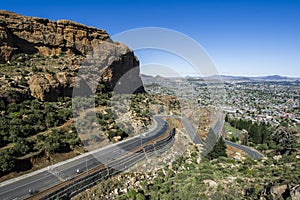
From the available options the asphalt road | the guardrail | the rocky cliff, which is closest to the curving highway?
the asphalt road

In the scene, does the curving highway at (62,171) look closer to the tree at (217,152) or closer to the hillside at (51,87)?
the hillside at (51,87)

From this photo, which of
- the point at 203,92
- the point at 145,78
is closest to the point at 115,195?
the point at 145,78

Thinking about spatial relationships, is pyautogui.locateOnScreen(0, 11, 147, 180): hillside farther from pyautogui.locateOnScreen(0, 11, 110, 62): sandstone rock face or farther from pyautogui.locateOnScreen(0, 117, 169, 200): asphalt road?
pyautogui.locateOnScreen(0, 117, 169, 200): asphalt road

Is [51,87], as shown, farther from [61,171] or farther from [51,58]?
[61,171]

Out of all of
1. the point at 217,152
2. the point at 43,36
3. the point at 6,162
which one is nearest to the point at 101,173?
the point at 6,162

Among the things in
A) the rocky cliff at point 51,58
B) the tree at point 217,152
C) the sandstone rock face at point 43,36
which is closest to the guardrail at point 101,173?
the tree at point 217,152

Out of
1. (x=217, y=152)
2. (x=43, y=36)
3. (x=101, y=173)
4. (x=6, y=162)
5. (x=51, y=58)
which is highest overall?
(x=43, y=36)

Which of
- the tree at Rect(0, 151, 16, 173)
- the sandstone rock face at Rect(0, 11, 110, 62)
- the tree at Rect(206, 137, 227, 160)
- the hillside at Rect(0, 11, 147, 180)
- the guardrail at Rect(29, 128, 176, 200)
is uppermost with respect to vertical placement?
the sandstone rock face at Rect(0, 11, 110, 62)
